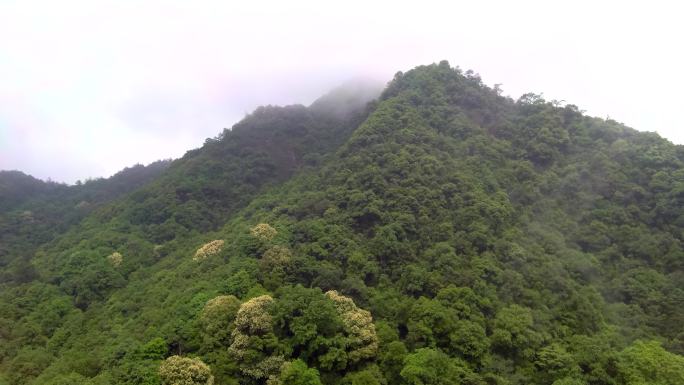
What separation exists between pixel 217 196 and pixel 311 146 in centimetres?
1585

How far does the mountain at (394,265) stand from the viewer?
2977 cm

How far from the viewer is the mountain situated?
29.8 m

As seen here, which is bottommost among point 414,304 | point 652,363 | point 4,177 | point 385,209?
point 652,363

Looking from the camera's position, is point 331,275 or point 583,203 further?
point 583,203

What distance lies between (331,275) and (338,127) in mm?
→ 40052

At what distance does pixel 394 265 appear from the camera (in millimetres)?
39156

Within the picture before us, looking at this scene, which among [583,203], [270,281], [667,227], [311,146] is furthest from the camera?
[311,146]

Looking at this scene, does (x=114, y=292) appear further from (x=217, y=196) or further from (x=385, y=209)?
(x=385, y=209)

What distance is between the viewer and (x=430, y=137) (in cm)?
5309

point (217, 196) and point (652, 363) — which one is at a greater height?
point (217, 196)

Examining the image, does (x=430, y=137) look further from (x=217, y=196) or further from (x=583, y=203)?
(x=217, y=196)

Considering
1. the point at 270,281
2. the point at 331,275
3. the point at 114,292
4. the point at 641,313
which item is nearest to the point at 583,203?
the point at 641,313

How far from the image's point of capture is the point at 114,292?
→ 43.6 meters

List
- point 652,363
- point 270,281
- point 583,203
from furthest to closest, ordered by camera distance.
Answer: point 583,203 < point 270,281 < point 652,363
